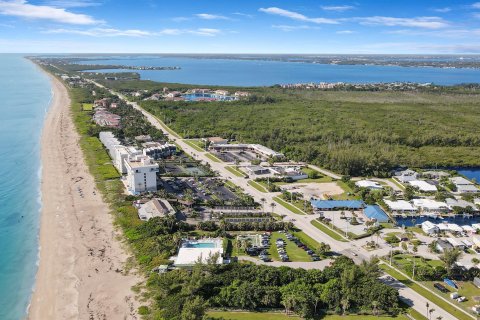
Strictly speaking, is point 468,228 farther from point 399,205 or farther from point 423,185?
point 423,185

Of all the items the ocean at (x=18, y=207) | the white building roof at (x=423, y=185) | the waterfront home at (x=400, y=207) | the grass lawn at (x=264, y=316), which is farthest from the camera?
the white building roof at (x=423, y=185)

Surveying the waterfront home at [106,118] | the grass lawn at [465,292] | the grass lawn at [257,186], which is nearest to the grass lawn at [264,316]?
the grass lawn at [465,292]

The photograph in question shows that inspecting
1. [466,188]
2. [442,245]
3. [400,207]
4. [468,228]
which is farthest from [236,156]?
[442,245]

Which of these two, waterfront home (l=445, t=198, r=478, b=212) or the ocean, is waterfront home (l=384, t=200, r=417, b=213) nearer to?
waterfront home (l=445, t=198, r=478, b=212)

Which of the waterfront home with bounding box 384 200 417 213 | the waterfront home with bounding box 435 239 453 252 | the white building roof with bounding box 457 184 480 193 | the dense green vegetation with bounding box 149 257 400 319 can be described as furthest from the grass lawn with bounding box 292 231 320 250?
the white building roof with bounding box 457 184 480 193

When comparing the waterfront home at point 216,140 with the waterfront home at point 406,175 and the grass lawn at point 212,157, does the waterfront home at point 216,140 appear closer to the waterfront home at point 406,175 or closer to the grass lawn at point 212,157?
the grass lawn at point 212,157

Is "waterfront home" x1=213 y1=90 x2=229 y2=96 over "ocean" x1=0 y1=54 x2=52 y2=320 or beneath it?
over
